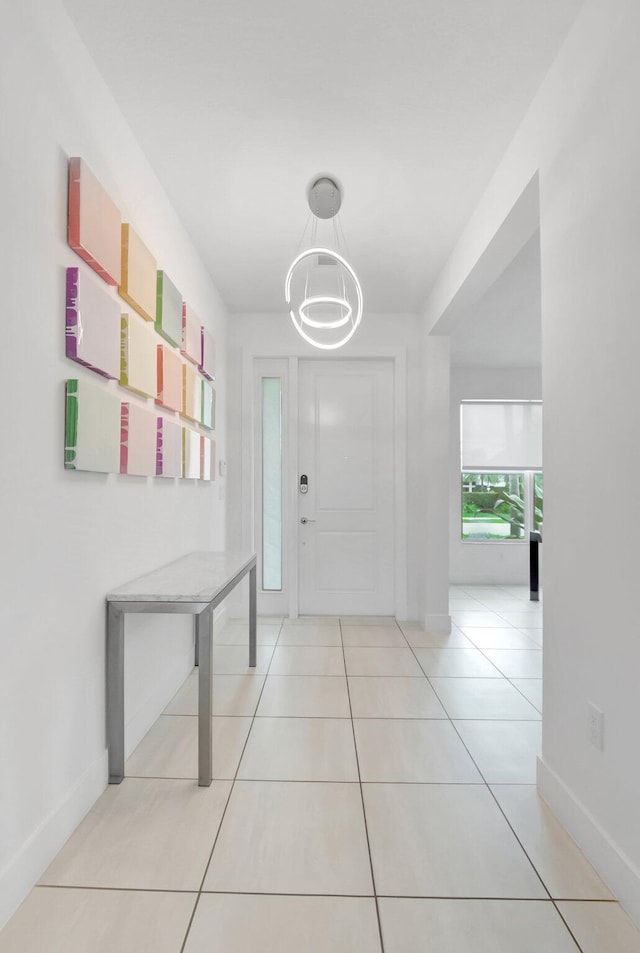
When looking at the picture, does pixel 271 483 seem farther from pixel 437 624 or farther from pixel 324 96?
pixel 324 96

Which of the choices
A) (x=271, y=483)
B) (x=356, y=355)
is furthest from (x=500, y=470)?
(x=271, y=483)

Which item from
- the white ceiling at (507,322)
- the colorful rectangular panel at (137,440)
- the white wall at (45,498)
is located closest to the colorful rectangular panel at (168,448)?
the colorful rectangular panel at (137,440)

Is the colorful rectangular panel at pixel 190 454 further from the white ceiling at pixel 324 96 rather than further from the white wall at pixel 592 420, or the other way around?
the white wall at pixel 592 420

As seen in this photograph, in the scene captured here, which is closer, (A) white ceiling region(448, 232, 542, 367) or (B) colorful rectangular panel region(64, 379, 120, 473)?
(B) colorful rectangular panel region(64, 379, 120, 473)

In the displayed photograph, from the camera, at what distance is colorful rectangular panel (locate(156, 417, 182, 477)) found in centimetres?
265

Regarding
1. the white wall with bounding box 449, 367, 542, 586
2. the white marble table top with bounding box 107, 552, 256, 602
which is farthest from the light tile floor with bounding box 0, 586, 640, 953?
the white wall with bounding box 449, 367, 542, 586

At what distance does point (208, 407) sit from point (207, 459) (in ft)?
1.16

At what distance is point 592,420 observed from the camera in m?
1.69

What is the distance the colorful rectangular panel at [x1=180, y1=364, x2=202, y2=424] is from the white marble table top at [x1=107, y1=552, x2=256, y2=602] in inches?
33.0

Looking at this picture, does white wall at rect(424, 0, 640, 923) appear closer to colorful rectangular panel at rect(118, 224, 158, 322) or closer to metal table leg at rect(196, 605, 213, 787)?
metal table leg at rect(196, 605, 213, 787)

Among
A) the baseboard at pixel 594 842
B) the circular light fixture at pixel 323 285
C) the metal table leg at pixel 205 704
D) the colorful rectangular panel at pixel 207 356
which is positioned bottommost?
the baseboard at pixel 594 842

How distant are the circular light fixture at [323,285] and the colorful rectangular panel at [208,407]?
0.74m

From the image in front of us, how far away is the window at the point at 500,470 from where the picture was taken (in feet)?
22.0

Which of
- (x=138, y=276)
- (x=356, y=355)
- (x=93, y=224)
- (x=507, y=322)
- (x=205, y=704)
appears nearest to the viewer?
(x=93, y=224)
